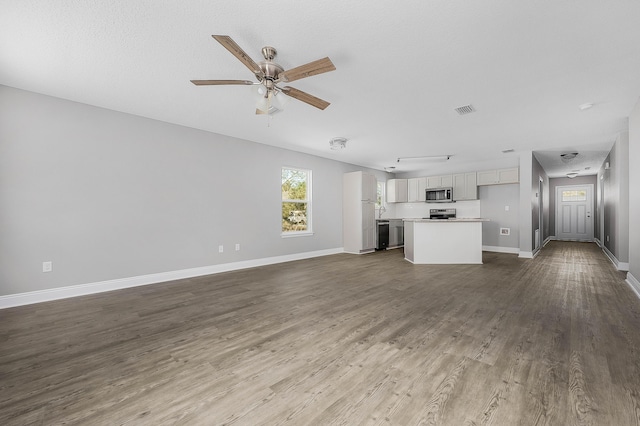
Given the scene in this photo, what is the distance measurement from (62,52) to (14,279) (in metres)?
2.67

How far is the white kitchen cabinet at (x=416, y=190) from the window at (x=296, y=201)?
3881 mm

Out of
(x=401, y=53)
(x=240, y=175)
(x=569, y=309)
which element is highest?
(x=401, y=53)

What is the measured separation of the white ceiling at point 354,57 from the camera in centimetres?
202

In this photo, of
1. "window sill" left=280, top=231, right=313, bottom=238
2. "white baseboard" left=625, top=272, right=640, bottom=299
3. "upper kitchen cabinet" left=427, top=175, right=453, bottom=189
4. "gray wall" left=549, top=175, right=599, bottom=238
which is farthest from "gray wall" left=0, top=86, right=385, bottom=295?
"gray wall" left=549, top=175, right=599, bottom=238

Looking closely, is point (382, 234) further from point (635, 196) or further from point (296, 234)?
point (635, 196)

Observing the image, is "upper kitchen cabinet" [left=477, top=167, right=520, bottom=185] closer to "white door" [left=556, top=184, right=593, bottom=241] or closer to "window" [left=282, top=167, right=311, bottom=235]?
"window" [left=282, top=167, right=311, bottom=235]

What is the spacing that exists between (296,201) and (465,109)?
12.8 feet

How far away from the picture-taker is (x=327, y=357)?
1976 mm

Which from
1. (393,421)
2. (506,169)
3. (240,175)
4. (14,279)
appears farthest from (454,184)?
(14,279)

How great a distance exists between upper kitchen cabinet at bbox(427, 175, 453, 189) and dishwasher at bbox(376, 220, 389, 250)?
187 cm

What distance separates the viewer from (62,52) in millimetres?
2535

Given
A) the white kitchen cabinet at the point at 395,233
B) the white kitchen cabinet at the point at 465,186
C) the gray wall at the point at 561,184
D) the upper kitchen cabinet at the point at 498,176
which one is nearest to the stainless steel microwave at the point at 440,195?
the white kitchen cabinet at the point at 465,186

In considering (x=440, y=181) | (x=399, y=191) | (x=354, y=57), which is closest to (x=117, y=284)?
(x=354, y=57)

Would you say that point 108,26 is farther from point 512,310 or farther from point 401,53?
point 512,310
